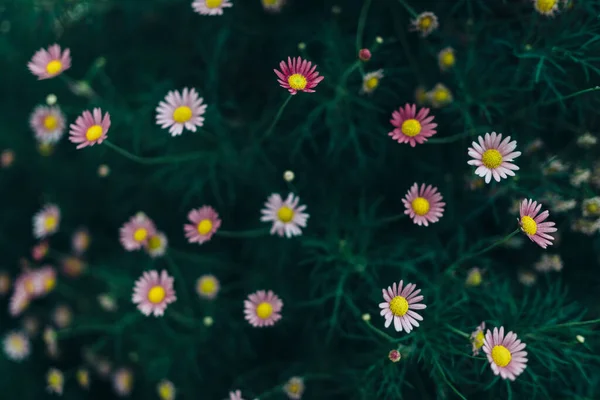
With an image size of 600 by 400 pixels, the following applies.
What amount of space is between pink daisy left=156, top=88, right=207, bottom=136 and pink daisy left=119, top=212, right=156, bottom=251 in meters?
0.29

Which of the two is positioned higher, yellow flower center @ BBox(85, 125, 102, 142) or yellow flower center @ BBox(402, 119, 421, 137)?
yellow flower center @ BBox(402, 119, 421, 137)

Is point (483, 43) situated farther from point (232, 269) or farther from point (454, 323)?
point (232, 269)

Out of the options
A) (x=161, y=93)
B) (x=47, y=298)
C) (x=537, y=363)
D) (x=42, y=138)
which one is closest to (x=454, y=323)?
(x=537, y=363)

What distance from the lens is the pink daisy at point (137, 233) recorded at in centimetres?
140

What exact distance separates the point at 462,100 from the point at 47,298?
166 cm

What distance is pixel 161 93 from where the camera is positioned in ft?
4.75

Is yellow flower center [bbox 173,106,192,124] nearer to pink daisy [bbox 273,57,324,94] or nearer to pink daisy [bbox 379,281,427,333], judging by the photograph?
pink daisy [bbox 273,57,324,94]

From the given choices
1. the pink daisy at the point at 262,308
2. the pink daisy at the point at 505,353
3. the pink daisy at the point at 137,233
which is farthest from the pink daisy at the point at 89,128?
the pink daisy at the point at 505,353

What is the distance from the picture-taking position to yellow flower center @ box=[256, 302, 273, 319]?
4.05ft

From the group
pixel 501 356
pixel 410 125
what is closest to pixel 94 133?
pixel 410 125

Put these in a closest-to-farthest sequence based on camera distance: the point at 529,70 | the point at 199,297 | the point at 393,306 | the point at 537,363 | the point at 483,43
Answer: the point at 393,306 < the point at 537,363 < the point at 529,70 < the point at 483,43 < the point at 199,297

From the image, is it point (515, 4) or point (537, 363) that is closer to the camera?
point (537, 363)

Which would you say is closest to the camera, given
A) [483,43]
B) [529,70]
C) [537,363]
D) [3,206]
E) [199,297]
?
[537,363]

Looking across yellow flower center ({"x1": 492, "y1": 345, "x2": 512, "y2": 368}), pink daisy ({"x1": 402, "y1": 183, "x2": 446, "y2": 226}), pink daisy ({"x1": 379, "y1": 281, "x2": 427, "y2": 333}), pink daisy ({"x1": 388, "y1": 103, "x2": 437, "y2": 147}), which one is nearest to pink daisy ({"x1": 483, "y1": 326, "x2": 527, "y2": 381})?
yellow flower center ({"x1": 492, "y1": 345, "x2": 512, "y2": 368})
